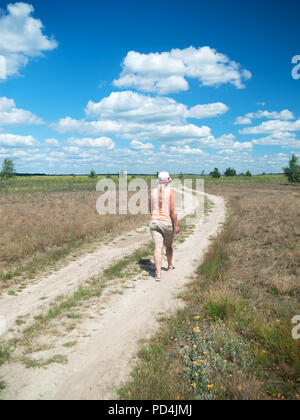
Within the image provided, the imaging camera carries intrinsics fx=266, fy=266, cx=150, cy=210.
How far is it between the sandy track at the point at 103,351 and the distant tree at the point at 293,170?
76.1 meters

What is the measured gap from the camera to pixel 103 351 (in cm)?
412

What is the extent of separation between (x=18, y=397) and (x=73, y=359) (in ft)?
2.79

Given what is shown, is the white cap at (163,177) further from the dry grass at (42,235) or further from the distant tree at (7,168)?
the distant tree at (7,168)

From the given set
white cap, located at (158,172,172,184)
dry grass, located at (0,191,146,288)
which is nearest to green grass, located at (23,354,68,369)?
dry grass, located at (0,191,146,288)

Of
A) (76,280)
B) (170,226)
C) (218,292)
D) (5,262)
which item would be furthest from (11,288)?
(218,292)

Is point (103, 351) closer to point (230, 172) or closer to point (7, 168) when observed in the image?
point (7, 168)

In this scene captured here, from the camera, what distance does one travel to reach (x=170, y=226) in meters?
6.96

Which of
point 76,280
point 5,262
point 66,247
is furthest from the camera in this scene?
point 66,247

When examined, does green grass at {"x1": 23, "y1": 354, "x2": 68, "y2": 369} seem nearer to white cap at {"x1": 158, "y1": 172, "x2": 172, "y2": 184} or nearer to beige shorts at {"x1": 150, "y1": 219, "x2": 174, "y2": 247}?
beige shorts at {"x1": 150, "y1": 219, "x2": 174, "y2": 247}

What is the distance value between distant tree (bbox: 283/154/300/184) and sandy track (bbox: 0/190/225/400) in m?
76.1

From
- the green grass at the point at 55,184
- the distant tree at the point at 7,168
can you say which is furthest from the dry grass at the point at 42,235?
the distant tree at the point at 7,168

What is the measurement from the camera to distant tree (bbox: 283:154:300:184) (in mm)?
71938

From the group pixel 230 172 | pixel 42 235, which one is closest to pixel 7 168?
pixel 42 235
